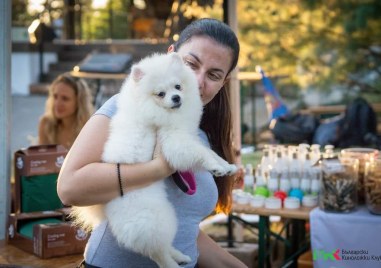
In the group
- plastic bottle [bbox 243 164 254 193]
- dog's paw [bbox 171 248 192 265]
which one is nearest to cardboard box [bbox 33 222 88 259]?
dog's paw [bbox 171 248 192 265]

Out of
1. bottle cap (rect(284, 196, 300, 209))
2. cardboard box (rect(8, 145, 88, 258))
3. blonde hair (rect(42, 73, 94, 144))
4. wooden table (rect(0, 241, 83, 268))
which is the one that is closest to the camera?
wooden table (rect(0, 241, 83, 268))

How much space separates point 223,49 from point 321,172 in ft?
5.26

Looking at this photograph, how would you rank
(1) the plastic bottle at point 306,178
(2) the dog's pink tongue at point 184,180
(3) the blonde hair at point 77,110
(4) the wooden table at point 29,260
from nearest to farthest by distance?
(2) the dog's pink tongue at point 184,180
(4) the wooden table at point 29,260
(1) the plastic bottle at point 306,178
(3) the blonde hair at point 77,110

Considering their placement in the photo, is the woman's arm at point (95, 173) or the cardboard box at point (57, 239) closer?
the woman's arm at point (95, 173)

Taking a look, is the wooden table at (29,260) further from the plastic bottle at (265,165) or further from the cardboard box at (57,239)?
the plastic bottle at (265,165)

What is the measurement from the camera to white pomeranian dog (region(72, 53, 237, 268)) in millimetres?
1772

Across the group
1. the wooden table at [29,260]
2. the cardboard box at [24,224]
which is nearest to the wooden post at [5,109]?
the cardboard box at [24,224]

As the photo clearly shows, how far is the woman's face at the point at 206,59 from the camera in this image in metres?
2.04

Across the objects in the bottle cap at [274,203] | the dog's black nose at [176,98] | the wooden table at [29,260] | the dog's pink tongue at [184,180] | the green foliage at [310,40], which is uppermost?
the green foliage at [310,40]

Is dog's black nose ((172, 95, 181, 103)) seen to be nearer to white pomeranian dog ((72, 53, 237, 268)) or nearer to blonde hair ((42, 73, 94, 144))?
white pomeranian dog ((72, 53, 237, 268))

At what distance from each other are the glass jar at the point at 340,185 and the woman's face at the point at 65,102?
2.55 meters

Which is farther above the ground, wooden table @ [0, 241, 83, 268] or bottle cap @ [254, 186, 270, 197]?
bottle cap @ [254, 186, 270, 197]

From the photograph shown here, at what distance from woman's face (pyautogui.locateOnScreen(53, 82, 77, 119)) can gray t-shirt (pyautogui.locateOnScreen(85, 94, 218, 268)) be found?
3.23m

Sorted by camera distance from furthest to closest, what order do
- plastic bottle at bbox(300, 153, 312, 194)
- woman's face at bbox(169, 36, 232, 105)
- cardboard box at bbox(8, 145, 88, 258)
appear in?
plastic bottle at bbox(300, 153, 312, 194) < cardboard box at bbox(8, 145, 88, 258) < woman's face at bbox(169, 36, 232, 105)
